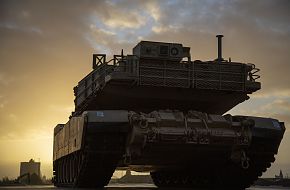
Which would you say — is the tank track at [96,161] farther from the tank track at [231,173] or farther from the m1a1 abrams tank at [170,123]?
the tank track at [231,173]

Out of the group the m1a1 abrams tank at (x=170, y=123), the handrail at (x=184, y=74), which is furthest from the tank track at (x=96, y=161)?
the handrail at (x=184, y=74)

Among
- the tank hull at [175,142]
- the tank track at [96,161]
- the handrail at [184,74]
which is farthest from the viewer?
the handrail at [184,74]

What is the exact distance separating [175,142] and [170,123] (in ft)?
1.99

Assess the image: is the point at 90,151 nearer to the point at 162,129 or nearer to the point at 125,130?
the point at 125,130

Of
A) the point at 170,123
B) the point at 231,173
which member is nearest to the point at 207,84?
the point at 170,123

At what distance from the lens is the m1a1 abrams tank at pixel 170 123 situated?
49.6ft

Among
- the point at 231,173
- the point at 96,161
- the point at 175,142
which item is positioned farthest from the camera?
the point at 231,173

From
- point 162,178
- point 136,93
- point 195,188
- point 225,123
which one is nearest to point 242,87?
point 225,123

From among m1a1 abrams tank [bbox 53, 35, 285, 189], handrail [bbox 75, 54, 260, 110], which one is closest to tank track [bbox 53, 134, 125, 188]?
m1a1 abrams tank [bbox 53, 35, 285, 189]

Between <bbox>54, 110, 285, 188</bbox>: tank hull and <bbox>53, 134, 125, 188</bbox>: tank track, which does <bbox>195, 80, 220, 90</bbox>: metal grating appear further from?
<bbox>53, 134, 125, 188</bbox>: tank track

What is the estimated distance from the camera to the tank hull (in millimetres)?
14945

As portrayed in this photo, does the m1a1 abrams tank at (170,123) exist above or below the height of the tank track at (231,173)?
above

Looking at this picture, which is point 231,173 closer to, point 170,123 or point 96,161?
point 170,123

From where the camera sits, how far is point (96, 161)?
15.9 m
